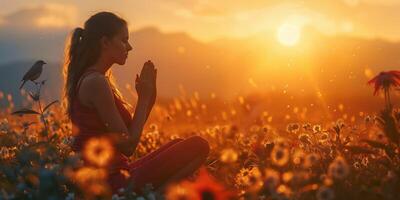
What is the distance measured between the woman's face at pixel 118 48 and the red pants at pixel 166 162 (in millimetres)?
926

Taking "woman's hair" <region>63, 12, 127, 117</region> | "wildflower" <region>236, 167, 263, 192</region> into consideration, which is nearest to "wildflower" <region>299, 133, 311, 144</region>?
"wildflower" <region>236, 167, 263, 192</region>

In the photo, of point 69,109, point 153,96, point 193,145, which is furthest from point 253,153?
point 69,109

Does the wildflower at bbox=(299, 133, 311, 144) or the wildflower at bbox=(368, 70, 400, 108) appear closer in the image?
the wildflower at bbox=(368, 70, 400, 108)

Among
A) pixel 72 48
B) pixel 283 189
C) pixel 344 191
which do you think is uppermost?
pixel 72 48

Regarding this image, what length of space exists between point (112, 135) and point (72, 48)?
3.23 feet

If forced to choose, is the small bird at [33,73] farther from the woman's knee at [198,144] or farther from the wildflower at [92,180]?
the wildflower at [92,180]

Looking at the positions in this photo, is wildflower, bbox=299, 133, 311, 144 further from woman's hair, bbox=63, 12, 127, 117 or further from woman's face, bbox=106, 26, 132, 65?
woman's hair, bbox=63, 12, 127, 117

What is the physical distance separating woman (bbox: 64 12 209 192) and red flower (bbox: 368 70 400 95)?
5.99 ft

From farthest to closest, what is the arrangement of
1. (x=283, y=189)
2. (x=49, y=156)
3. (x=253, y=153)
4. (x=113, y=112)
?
(x=253, y=153)
(x=113, y=112)
(x=49, y=156)
(x=283, y=189)

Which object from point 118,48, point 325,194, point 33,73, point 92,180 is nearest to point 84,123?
point 33,73

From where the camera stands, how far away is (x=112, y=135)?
247 inches

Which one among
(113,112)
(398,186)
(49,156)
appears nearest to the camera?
(398,186)

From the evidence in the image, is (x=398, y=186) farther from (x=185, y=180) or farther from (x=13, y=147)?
(x=13, y=147)

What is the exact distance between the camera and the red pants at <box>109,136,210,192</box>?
21.5 ft
